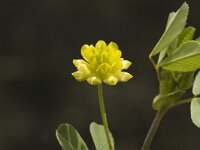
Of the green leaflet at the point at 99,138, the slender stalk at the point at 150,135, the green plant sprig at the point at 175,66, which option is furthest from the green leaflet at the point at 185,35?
the green leaflet at the point at 99,138

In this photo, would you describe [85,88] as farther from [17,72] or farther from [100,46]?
[100,46]

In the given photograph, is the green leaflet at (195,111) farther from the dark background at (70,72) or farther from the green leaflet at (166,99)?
the dark background at (70,72)

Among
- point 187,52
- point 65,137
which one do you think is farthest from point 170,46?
point 65,137

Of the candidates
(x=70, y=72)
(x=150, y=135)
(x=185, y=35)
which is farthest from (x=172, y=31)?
(x=70, y=72)

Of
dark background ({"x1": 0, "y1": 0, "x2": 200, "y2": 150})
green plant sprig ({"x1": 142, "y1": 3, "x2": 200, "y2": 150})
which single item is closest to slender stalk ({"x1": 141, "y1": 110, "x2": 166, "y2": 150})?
green plant sprig ({"x1": 142, "y1": 3, "x2": 200, "y2": 150})

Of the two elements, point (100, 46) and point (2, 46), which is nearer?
point (100, 46)

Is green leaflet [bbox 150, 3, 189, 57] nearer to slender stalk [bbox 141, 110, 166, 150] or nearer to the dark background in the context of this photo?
slender stalk [bbox 141, 110, 166, 150]

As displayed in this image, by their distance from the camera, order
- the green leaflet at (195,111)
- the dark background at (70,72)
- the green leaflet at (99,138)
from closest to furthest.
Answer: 1. the green leaflet at (195,111)
2. the green leaflet at (99,138)
3. the dark background at (70,72)
